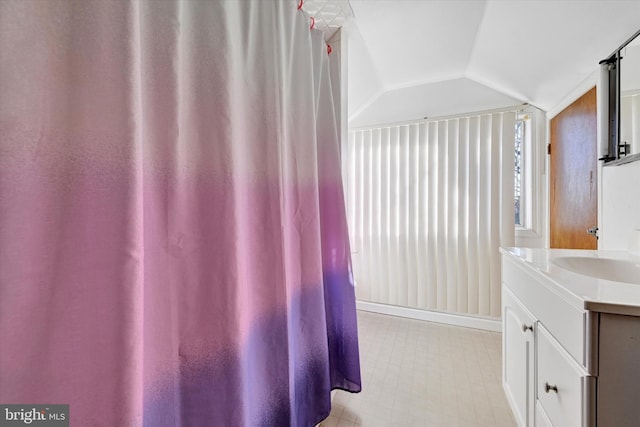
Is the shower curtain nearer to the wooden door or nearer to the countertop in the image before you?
the countertop

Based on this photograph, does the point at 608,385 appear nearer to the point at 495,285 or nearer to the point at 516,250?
the point at 516,250

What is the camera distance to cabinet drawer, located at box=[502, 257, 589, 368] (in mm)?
639

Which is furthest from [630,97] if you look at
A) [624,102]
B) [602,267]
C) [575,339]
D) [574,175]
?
[575,339]

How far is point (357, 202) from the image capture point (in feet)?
8.65

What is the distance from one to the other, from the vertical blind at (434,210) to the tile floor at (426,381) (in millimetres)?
368

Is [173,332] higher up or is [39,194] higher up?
[39,194]

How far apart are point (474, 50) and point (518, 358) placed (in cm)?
188

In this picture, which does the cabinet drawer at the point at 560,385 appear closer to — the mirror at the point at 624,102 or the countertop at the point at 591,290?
the countertop at the point at 591,290

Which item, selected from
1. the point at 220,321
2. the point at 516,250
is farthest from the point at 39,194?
the point at 516,250

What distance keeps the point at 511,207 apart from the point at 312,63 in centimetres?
195

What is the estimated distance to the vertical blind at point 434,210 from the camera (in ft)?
7.01

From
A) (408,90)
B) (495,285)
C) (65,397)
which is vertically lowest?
(495,285)

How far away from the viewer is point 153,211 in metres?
0.57

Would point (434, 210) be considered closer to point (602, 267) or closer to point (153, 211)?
point (602, 267)
